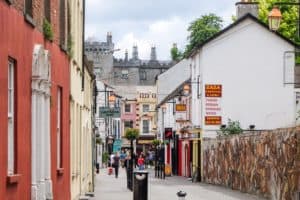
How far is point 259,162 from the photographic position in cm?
3522

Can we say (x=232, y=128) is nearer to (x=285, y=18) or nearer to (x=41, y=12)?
(x=285, y=18)

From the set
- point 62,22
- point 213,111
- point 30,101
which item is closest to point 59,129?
point 62,22

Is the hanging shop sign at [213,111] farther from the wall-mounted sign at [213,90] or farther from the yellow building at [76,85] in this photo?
the yellow building at [76,85]

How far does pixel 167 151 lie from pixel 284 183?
50475 mm

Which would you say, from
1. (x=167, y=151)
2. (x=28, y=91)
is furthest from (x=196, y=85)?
(x=28, y=91)

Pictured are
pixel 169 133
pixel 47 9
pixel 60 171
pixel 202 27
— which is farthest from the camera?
pixel 202 27

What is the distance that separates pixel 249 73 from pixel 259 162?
2029 cm

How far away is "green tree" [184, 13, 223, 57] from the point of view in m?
86.8

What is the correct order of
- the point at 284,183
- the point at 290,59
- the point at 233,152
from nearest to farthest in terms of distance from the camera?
the point at 284,183, the point at 233,152, the point at 290,59

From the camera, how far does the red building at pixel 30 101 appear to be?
12570mm

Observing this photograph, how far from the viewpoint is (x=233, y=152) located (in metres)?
42.4

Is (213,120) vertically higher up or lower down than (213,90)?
lower down

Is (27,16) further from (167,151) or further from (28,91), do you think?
(167,151)

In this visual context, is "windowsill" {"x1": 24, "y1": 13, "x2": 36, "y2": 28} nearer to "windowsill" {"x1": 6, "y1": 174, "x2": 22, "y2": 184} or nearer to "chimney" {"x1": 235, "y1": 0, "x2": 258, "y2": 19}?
"windowsill" {"x1": 6, "y1": 174, "x2": 22, "y2": 184}
